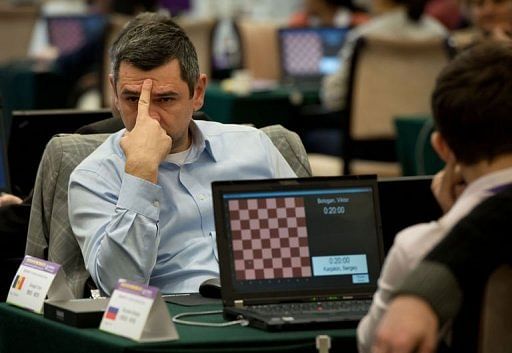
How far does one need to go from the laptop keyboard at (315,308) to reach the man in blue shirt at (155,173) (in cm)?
43

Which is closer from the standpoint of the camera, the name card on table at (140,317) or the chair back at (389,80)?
the name card on table at (140,317)

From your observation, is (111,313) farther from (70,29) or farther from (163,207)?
(70,29)

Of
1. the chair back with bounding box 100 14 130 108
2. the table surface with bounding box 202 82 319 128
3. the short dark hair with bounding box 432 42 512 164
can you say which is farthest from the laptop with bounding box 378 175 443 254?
the chair back with bounding box 100 14 130 108

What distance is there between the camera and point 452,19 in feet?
40.9

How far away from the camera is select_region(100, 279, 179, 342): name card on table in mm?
2609

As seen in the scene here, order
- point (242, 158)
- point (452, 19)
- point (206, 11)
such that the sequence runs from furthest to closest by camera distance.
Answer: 1. point (206, 11)
2. point (452, 19)
3. point (242, 158)

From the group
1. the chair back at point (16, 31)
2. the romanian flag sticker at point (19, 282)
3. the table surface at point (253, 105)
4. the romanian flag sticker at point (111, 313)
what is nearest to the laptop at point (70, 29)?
the chair back at point (16, 31)

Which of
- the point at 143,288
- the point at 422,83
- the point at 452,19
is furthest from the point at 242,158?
the point at 452,19

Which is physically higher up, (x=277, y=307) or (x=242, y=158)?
(x=242, y=158)

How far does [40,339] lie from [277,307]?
1.57ft

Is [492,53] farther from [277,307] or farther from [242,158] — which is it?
[242,158]

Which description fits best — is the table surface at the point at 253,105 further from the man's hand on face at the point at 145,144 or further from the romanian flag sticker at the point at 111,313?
the romanian flag sticker at the point at 111,313

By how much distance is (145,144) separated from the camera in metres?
3.23

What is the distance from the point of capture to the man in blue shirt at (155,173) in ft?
10.3
